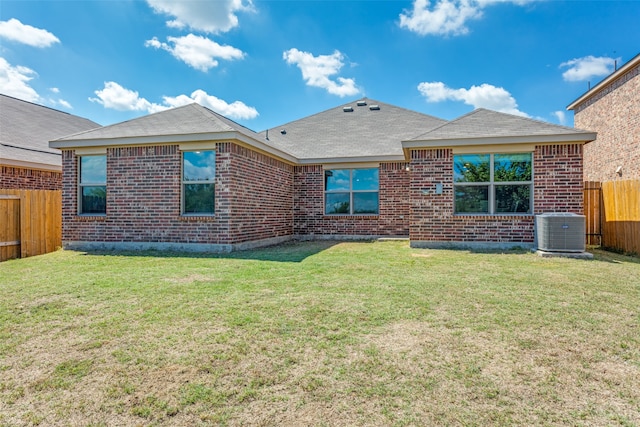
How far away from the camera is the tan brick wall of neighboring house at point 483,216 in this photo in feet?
30.5

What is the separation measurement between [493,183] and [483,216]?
96 centimetres

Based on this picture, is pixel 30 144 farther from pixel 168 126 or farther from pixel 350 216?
pixel 350 216

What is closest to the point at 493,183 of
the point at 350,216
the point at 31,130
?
the point at 350,216

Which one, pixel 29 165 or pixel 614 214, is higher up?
pixel 29 165

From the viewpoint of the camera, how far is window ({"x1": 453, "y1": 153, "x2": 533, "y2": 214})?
9609 millimetres

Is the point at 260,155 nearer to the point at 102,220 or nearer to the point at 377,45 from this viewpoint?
the point at 102,220

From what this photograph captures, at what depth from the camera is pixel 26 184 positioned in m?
11.8

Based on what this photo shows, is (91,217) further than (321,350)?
Yes

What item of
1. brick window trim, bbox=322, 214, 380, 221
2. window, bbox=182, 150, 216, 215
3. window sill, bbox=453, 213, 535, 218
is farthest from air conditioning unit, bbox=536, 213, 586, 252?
window, bbox=182, 150, 216, 215

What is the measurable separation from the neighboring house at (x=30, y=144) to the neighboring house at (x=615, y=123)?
20.7 metres

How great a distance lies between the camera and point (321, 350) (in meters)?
3.06

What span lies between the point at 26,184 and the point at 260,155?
823 cm

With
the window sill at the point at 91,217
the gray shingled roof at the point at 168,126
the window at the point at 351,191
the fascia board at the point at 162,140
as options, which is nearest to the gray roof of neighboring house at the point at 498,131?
the window at the point at 351,191

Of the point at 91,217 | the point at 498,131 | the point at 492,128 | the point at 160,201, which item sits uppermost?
the point at 492,128
